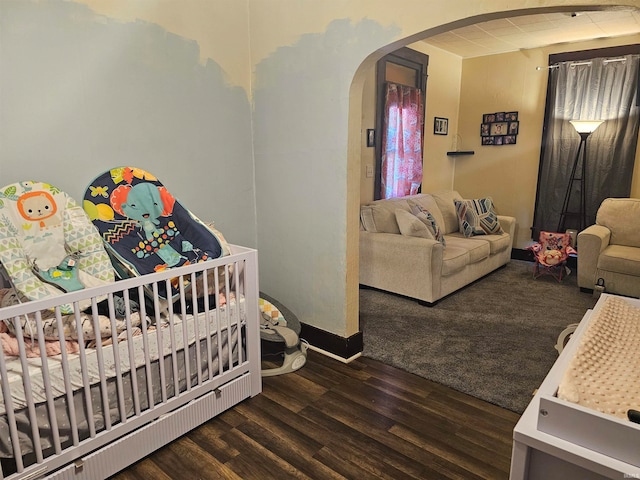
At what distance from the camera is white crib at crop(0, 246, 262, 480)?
1.52 metres

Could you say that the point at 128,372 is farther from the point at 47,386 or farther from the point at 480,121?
the point at 480,121

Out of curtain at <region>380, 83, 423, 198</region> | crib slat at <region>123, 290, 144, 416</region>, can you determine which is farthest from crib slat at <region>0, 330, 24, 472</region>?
curtain at <region>380, 83, 423, 198</region>

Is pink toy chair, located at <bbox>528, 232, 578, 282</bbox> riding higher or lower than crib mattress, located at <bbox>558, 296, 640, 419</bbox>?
lower

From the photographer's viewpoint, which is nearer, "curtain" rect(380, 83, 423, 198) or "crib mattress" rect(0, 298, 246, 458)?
"crib mattress" rect(0, 298, 246, 458)

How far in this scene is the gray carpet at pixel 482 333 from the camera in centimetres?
248

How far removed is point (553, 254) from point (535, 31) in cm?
221

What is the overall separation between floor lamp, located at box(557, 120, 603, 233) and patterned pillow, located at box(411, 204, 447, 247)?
6.53ft

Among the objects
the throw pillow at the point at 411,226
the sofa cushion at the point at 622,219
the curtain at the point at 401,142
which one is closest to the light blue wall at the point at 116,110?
the throw pillow at the point at 411,226

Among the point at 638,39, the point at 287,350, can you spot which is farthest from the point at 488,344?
the point at 638,39

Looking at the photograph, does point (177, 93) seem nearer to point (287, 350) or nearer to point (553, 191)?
point (287, 350)

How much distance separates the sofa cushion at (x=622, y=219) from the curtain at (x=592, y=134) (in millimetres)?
420

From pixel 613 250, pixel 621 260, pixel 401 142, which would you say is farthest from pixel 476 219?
pixel 621 260

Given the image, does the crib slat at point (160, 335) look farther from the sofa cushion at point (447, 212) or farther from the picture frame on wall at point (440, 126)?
the picture frame on wall at point (440, 126)

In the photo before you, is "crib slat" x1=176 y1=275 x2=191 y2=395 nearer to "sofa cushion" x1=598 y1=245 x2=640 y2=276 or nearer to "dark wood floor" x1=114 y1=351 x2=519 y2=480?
"dark wood floor" x1=114 y1=351 x2=519 y2=480
